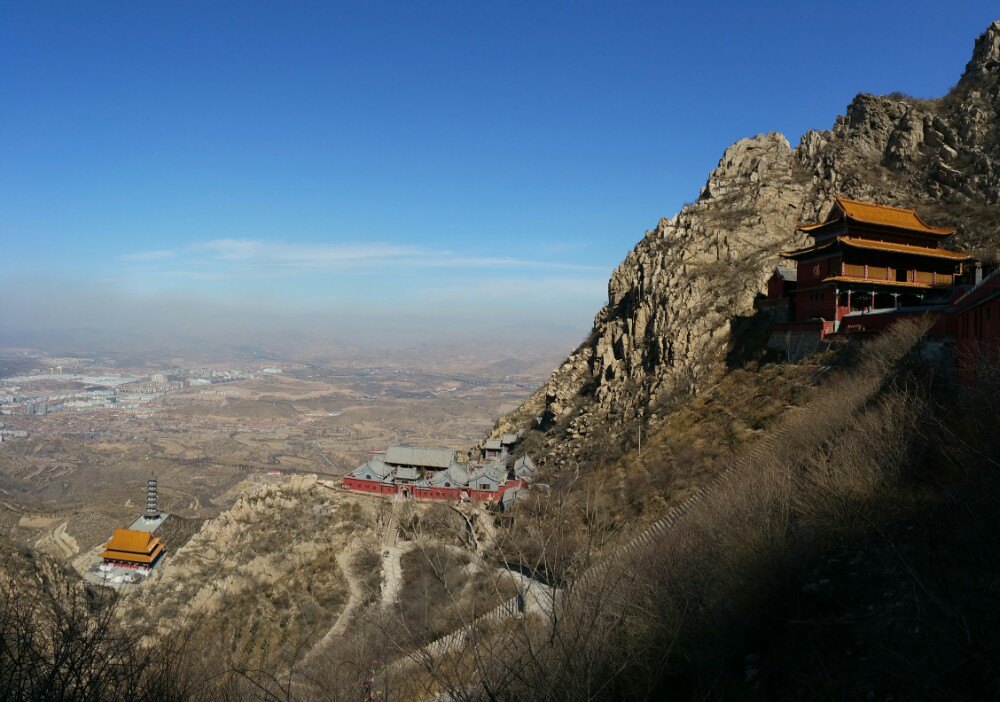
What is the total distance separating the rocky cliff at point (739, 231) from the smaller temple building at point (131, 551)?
24410mm

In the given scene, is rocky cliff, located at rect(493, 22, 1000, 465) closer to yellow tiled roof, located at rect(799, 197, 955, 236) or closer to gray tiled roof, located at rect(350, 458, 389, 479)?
yellow tiled roof, located at rect(799, 197, 955, 236)

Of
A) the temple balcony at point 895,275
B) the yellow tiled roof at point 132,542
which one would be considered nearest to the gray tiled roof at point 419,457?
the yellow tiled roof at point 132,542

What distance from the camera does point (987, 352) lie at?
14.7m

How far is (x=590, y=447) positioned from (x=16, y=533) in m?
48.2

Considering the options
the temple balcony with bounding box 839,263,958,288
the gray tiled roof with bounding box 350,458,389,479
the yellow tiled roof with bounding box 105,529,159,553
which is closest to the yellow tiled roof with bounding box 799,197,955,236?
the temple balcony with bounding box 839,263,958,288

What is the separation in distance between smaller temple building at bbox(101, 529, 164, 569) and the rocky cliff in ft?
80.1

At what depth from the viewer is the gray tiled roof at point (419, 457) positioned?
1452 inches

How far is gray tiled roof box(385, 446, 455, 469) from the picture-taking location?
36.9 metres

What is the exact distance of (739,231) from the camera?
37.3m

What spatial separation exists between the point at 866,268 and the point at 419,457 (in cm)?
2536

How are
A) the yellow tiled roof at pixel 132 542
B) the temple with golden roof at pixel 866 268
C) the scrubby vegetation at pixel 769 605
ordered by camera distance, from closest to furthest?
the scrubby vegetation at pixel 769 605
the temple with golden roof at pixel 866 268
the yellow tiled roof at pixel 132 542

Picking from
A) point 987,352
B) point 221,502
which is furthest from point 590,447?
point 221,502

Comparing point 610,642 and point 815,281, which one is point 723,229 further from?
point 610,642

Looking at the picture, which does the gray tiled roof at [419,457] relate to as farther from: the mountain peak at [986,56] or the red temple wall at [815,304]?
the mountain peak at [986,56]
